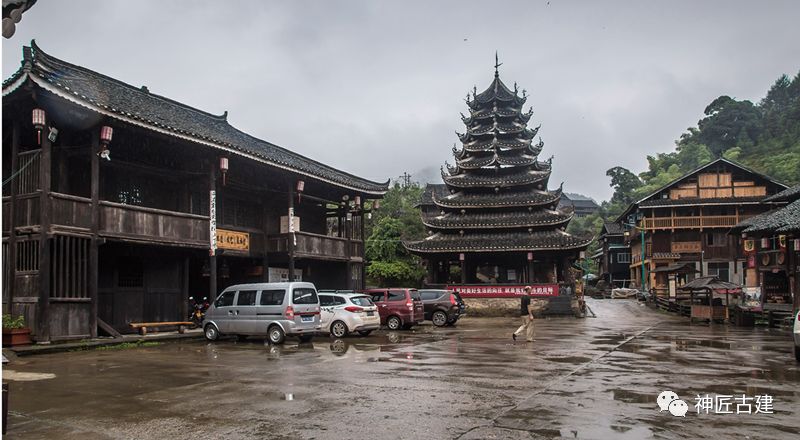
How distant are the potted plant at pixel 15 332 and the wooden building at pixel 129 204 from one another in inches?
12.6

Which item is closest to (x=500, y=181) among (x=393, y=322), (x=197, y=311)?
(x=393, y=322)

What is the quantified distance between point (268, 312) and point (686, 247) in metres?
44.1

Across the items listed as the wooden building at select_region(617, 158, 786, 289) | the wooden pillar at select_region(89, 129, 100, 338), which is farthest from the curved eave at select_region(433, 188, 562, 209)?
→ the wooden pillar at select_region(89, 129, 100, 338)

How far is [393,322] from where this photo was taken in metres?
22.7

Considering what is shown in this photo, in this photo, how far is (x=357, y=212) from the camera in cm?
2823

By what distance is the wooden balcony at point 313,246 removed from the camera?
2373 cm

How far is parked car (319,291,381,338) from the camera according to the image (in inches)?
732

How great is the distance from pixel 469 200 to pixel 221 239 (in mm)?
Result: 22873

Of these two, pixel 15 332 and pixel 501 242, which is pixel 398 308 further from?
pixel 501 242

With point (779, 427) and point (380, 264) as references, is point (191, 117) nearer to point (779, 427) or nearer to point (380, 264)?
point (779, 427)

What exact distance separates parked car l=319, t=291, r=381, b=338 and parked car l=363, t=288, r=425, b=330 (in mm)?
3264

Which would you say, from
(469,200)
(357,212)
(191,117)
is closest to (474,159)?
(469,200)

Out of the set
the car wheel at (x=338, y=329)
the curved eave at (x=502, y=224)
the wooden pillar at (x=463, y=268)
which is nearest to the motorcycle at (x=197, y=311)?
the car wheel at (x=338, y=329)

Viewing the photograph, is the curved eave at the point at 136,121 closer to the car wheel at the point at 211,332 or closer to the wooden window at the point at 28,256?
the wooden window at the point at 28,256
